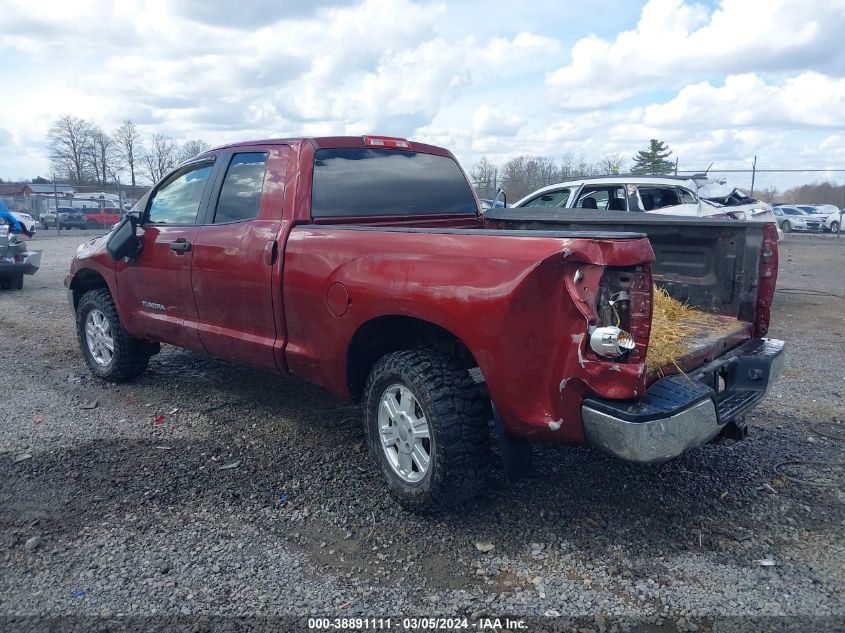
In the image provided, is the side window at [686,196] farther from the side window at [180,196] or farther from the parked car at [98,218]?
the parked car at [98,218]

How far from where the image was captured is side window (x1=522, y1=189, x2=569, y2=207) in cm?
1066

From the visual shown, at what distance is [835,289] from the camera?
11070mm

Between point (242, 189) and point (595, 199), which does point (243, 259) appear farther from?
point (595, 199)

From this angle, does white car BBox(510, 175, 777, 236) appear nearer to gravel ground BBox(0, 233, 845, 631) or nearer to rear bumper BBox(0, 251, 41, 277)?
gravel ground BBox(0, 233, 845, 631)

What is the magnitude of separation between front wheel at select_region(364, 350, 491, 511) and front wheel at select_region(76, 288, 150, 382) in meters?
2.92

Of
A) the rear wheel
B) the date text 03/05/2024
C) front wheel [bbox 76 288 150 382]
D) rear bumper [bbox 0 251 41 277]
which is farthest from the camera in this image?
the rear wheel

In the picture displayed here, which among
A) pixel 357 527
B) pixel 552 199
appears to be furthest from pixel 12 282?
pixel 357 527

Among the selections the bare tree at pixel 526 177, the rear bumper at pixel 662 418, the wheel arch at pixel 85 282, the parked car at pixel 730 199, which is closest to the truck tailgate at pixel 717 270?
the rear bumper at pixel 662 418

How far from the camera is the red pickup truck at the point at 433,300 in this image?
2768 mm

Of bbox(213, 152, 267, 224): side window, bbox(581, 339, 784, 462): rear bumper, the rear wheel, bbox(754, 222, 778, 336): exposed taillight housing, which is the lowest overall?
the rear wheel

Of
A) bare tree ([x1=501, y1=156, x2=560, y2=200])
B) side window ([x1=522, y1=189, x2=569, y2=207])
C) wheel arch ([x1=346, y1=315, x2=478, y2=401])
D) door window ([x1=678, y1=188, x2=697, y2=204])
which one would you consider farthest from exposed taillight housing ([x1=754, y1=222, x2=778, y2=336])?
bare tree ([x1=501, y1=156, x2=560, y2=200])

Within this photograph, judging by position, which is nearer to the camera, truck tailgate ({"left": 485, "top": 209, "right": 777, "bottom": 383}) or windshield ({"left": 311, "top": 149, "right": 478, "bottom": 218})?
truck tailgate ({"left": 485, "top": 209, "right": 777, "bottom": 383})

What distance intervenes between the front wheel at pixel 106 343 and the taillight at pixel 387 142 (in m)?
2.63

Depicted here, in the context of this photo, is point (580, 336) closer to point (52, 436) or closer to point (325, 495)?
point (325, 495)
